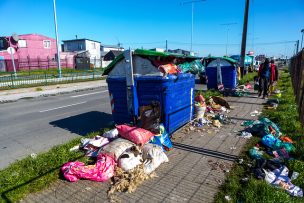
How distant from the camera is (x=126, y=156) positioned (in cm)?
412

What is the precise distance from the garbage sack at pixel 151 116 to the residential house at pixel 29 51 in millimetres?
33888

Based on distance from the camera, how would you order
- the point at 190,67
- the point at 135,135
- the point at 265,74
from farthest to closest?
1. the point at 265,74
2. the point at 190,67
3. the point at 135,135

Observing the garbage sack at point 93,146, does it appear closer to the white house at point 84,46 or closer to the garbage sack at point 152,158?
the garbage sack at point 152,158

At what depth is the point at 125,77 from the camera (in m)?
5.62

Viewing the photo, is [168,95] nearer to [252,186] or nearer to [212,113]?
[252,186]

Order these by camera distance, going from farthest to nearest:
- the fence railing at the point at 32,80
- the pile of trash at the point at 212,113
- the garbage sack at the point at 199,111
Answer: the fence railing at the point at 32,80 < the garbage sack at the point at 199,111 < the pile of trash at the point at 212,113

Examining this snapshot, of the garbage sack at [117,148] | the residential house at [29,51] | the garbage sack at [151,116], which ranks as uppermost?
the residential house at [29,51]

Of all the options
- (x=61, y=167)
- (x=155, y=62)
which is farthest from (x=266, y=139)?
(x=61, y=167)

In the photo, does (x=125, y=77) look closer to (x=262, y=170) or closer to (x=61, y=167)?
(x=61, y=167)

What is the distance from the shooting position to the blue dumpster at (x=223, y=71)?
13.2m

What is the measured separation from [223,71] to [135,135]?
1007 cm

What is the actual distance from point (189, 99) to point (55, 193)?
168 inches

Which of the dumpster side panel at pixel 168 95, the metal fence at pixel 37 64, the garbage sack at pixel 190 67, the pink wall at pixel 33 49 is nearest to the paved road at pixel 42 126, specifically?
the dumpster side panel at pixel 168 95

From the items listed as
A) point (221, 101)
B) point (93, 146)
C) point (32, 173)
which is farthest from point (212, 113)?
point (32, 173)
